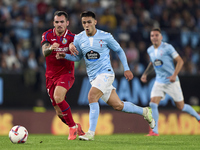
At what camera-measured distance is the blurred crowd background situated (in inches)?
508

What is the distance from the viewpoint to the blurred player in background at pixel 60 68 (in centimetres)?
794

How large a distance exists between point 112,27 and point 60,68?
737 cm

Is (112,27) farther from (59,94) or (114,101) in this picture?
(114,101)

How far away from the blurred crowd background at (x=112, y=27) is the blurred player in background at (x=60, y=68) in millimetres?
4169

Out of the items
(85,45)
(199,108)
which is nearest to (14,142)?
(85,45)

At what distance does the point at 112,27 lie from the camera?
1526cm

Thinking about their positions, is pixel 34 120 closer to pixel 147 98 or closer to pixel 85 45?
pixel 147 98

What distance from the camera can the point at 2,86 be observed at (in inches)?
487

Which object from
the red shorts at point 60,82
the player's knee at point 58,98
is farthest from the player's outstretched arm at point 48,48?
the player's knee at point 58,98

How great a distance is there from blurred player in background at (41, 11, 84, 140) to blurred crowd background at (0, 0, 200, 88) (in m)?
4.17

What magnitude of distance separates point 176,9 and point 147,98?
5.92 meters

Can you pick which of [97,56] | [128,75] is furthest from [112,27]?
[128,75]

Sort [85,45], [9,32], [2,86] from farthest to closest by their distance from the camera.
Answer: [9,32], [2,86], [85,45]

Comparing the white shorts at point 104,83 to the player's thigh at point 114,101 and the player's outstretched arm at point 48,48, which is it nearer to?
the player's thigh at point 114,101
